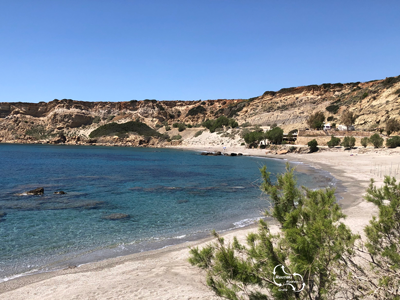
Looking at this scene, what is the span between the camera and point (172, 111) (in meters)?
132

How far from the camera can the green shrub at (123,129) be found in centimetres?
11059

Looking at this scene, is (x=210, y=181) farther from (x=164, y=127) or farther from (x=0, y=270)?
(x=164, y=127)

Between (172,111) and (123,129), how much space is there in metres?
27.1

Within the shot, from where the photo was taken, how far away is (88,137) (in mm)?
114938

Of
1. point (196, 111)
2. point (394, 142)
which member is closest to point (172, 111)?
point (196, 111)

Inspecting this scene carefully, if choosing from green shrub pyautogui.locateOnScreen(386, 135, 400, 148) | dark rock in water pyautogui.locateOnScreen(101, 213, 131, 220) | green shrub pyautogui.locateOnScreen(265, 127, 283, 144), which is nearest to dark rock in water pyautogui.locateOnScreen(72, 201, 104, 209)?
dark rock in water pyautogui.locateOnScreen(101, 213, 131, 220)

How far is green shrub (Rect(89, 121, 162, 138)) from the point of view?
363ft

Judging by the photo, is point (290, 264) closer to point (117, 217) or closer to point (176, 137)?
point (117, 217)

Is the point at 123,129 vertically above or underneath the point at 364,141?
above

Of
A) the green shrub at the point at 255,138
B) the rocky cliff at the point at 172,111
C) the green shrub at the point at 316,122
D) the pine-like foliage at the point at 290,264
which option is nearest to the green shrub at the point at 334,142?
the green shrub at the point at 316,122

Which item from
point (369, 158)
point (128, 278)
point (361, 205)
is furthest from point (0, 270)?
point (369, 158)

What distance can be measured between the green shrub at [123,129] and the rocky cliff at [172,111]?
15.2 feet

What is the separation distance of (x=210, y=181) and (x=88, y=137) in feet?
323

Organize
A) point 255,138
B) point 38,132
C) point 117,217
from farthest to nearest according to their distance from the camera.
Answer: point 38,132 < point 255,138 < point 117,217
